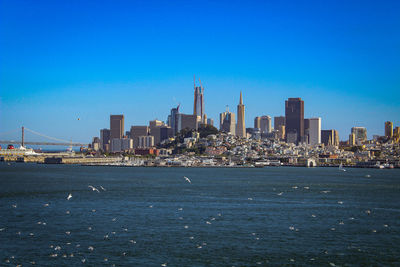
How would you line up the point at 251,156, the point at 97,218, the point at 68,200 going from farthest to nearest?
1. the point at 251,156
2. the point at 68,200
3. the point at 97,218

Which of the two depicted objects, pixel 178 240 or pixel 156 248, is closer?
pixel 156 248

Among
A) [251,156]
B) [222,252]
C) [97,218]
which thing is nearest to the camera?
[222,252]

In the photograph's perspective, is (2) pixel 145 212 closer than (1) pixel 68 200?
Yes

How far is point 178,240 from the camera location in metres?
24.3

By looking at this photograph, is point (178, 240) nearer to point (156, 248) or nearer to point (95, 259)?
point (156, 248)

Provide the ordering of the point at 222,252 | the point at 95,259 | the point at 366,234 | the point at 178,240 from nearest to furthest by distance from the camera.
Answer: the point at 95,259 → the point at 222,252 → the point at 178,240 → the point at 366,234

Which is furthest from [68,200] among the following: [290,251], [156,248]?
[290,251]

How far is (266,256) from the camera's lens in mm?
21266

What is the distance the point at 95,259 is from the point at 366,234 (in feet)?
48.2

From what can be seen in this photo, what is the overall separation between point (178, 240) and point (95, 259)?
5101mm

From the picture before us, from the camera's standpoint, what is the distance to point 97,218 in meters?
30.8

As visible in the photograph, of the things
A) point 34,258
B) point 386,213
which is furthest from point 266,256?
point 386,213

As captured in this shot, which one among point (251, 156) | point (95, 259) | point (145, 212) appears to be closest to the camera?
point (95, 259)

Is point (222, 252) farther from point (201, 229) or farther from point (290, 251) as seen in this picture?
point (201, 229)
